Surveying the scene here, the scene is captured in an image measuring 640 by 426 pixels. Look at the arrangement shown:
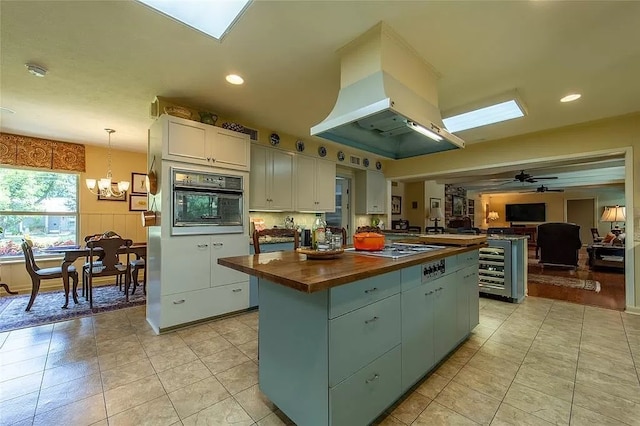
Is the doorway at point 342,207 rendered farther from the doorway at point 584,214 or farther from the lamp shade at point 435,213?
the doorway at point 584,214

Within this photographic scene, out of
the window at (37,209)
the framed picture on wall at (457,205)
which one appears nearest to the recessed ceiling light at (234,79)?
the window at (37,209)

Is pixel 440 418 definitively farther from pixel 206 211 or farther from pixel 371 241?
pixel 206 211

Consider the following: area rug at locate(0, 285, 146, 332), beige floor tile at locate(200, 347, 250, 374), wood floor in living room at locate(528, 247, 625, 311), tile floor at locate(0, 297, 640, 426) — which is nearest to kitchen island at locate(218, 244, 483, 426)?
tile floor at locate(0, 297, 640, 426)

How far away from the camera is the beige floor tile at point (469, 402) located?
1622 mm

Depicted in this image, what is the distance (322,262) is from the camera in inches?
65.0

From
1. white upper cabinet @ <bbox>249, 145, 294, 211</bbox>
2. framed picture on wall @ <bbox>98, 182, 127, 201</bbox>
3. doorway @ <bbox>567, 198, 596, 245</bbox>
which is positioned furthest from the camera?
doorway @ <bbox>567, 198, 596, 245</bbox>

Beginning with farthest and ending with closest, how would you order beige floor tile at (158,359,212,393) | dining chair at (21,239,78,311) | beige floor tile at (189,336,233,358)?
dining chair at (21,239,78,311)
beige floor tile at (189,336,233,358)
beige floor tile at (158,359,212,393)

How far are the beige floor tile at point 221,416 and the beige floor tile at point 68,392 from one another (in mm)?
807

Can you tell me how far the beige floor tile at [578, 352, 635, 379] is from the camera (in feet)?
6.82

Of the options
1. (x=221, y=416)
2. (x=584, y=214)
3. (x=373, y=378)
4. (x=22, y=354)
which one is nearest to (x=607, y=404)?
(x=373, y=378)

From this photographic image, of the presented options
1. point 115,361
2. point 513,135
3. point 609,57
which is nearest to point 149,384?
point 115,361

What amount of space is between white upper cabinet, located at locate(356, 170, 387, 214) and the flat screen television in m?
9.34

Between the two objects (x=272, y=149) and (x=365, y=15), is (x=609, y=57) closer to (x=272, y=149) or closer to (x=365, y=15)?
(x=365, y=15)

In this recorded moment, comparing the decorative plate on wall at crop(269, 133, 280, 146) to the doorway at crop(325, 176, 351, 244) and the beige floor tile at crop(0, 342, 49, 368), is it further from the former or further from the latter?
the beige floor tile at crop(0, 342, 49, 368)
